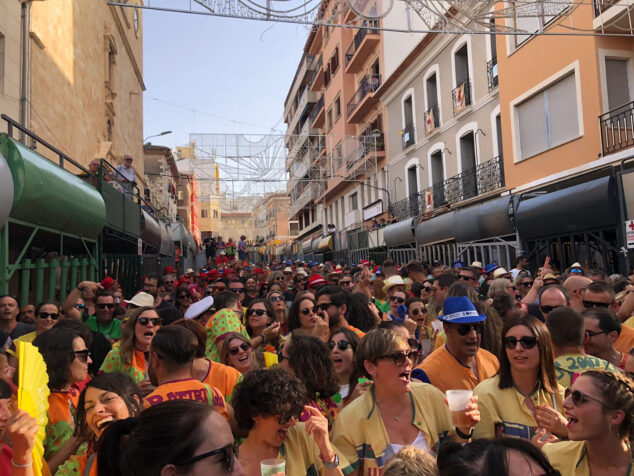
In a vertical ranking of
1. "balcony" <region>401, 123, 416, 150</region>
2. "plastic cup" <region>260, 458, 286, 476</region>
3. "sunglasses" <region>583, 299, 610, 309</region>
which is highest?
"balcony" <region>401, 123, 416, 150</region>

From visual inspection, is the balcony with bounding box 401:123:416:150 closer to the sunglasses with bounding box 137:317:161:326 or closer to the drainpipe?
the drainpipe

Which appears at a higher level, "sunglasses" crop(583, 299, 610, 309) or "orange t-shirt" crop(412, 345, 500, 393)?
"sunglasses" crop(583, 299, 610, 309)

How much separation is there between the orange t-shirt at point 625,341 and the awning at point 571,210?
21.0 ft

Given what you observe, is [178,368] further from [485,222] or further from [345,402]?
[485,222]

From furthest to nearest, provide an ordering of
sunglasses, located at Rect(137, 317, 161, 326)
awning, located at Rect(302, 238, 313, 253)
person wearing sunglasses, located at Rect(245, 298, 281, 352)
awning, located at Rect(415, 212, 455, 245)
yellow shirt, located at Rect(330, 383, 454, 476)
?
1. awning, located at Rect(302, 238, 313, 253)
2. awning, located at Rect(415, 212, 455, 245)
3. person wearing sunglasses, located at Rect(245, 298, 281, 352)
4. sunglasses, located at Rect(137, 317, 161, 326)
5. yellow shirt, located at Rect(330, 383, 454, 476)

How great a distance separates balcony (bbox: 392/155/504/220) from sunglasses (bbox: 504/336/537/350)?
1513 cm

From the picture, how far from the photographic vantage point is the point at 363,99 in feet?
97.5

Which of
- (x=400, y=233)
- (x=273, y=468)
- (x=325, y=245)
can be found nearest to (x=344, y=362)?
(x=273, y=468)

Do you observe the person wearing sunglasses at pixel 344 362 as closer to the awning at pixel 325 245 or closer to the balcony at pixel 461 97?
the balcony at pixel 461 97

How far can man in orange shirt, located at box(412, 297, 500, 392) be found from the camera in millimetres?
3793

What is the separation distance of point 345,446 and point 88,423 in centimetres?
132

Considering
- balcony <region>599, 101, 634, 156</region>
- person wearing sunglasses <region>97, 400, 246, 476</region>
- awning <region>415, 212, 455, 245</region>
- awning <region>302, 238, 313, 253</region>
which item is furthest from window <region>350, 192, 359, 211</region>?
person wearing sunglasses <region>97, 400, 246, 476</region>

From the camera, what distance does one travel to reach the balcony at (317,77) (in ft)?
136

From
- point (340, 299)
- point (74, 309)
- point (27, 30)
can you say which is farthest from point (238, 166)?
point (340, 299)
